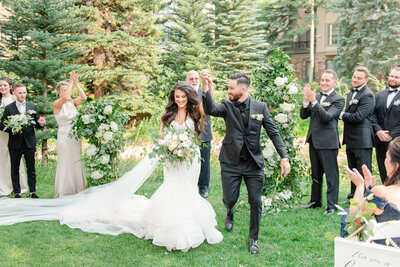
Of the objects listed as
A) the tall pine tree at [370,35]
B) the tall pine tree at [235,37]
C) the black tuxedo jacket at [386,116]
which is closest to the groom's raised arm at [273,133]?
the black tuxedo jacket at [386,116]

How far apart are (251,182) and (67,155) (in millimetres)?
3966

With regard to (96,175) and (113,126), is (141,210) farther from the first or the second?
(113,126)

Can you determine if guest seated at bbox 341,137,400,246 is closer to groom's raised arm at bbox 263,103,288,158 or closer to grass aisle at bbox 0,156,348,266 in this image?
groom's raised arm at bbox 263,103,288,158

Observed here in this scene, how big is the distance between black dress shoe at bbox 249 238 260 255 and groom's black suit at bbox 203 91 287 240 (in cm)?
5

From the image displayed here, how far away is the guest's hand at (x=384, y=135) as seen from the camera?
19.4 feet

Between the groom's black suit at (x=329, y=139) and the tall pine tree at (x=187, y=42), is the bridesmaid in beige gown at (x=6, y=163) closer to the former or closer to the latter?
the groom's black suit at (x=329, y=139)

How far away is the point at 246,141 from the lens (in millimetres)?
4414

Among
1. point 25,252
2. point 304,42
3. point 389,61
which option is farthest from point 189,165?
point 304,42

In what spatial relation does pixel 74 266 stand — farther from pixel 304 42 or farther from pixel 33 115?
pixel 304 42

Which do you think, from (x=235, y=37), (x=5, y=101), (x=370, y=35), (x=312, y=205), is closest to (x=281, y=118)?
(x=312, y=205)

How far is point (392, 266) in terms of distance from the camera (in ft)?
6.66

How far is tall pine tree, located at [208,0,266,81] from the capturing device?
2080 cm

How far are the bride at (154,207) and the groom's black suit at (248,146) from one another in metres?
0.63

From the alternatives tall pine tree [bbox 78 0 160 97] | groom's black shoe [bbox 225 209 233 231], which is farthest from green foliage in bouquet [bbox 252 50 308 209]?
tall pine tree [bbox 78 0 160 97]
